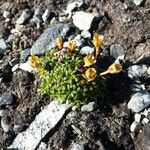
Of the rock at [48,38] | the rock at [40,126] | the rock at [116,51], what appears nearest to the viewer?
the rock at [40,126]

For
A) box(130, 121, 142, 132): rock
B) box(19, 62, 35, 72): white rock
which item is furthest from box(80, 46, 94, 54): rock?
box(130, 121, 142, 132): rock

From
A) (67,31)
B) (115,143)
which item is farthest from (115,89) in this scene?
(67,31)

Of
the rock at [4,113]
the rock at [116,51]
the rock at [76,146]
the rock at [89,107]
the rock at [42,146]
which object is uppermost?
the rock at [116,51]

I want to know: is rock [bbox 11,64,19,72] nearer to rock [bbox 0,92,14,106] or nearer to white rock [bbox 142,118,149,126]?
rock [bbox 0,92,14,106]

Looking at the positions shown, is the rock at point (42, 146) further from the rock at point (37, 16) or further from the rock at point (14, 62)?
the rock at point (37, 16)

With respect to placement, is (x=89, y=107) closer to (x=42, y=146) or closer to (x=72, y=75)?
(x=72, y=75)

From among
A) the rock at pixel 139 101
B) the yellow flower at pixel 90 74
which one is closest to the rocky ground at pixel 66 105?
the rock at pixel 139 101

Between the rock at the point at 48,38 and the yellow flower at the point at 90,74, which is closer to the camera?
the yellow flower at the point at 90,74
